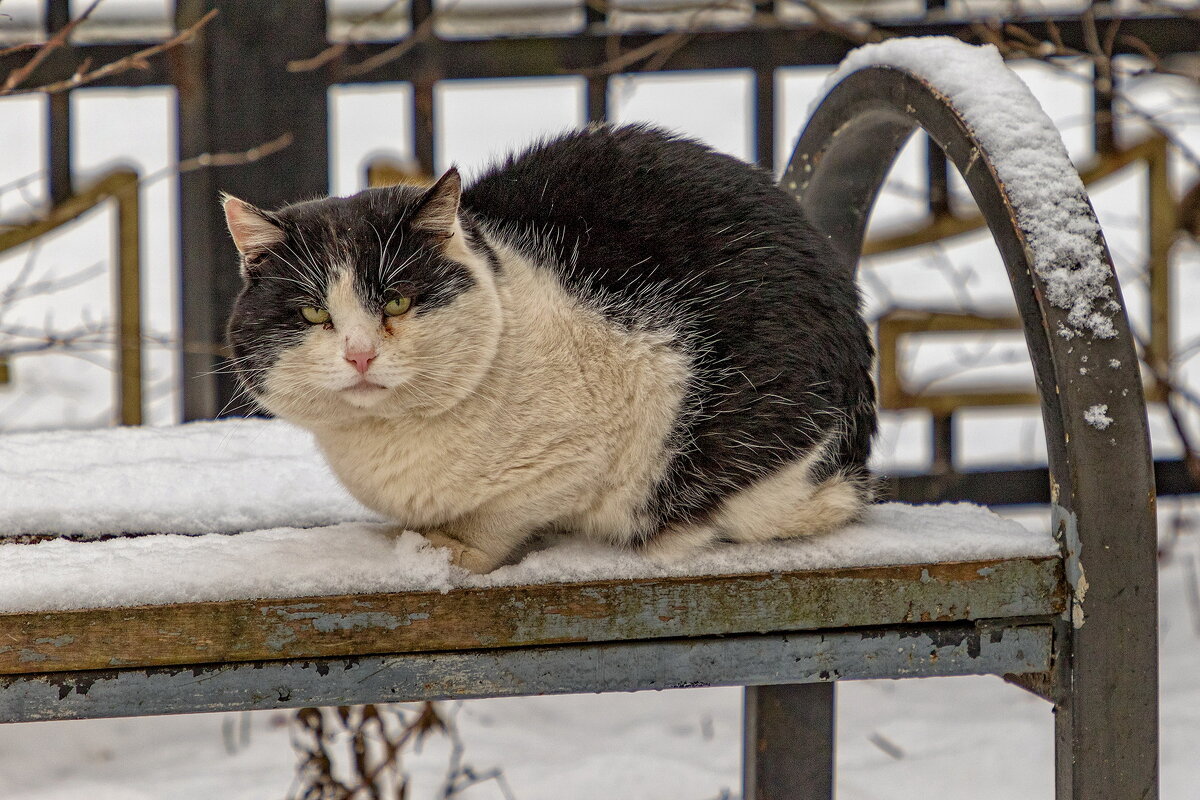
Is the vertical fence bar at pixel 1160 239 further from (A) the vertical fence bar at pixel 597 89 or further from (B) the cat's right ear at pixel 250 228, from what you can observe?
(B) the cat's right ear at pixel 250 228

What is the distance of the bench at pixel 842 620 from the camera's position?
1.03m

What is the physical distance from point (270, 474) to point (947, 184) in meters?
2.15

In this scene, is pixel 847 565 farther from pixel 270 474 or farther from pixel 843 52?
pixel 843 52

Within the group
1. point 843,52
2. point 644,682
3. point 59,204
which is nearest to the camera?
point 644,682

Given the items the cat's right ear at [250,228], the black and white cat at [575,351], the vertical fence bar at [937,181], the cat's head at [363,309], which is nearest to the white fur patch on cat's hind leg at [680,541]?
the black and white cat at [575,351]

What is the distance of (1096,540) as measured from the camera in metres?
1.10

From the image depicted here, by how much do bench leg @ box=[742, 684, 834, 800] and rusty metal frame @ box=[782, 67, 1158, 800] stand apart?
1.52ft

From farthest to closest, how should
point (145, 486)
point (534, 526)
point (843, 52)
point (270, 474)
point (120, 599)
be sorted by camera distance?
point (843, 52)
point (270, 474)
point (145, 486)
point (534, 526)
point (120, 599)

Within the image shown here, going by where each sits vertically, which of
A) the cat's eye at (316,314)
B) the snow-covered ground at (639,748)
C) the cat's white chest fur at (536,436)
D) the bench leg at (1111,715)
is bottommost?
the snow-covered ground at (639,748)

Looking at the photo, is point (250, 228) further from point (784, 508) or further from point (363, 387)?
point (784, 508)

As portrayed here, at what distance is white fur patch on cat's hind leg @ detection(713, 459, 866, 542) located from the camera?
4.14ft

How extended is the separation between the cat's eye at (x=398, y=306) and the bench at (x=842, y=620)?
0.26 meters

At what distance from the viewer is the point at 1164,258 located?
2840mm

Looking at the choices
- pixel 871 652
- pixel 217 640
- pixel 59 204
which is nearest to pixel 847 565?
pixel 871 652
